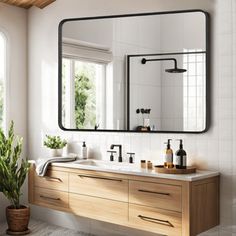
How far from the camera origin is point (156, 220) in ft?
12.5

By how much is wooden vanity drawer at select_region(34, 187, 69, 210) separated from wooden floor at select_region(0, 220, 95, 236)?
0.35 m

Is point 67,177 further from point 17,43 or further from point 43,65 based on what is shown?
point 17,43

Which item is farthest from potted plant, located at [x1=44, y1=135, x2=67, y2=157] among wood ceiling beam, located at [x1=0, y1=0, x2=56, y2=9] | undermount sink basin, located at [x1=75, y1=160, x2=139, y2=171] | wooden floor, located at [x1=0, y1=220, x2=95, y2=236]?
wood ceiling beam, located at [x1=0, y1=0, x2=56, y2=9]

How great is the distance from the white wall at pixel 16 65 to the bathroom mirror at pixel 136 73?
1.89ft

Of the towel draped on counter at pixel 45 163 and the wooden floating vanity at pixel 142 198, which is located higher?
the towel draped on counter at pixel 45 163

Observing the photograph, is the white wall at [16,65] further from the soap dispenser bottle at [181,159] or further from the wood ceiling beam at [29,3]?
the soap dispenser bottle at [181,159]

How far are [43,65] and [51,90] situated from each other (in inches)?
12.3

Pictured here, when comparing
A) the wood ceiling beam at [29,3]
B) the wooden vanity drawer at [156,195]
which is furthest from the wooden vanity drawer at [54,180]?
the wood ceiling beam at [29,3]

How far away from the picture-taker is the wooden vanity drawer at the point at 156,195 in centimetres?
367

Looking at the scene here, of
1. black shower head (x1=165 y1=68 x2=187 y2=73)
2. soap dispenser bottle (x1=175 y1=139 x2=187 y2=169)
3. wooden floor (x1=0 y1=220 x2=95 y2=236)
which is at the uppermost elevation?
black shower head (x1=165 y1=68 x2=187 y2=73)

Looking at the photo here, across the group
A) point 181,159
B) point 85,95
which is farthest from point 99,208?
point 85,95

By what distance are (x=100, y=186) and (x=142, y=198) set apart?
466 millimetres

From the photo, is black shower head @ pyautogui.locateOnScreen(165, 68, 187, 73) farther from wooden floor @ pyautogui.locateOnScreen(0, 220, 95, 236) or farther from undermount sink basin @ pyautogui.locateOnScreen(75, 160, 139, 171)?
wooden floor @ pyautogui.locateOnScreen(0, 220, 95, 236)

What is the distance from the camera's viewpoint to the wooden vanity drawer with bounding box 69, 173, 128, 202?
402cm
